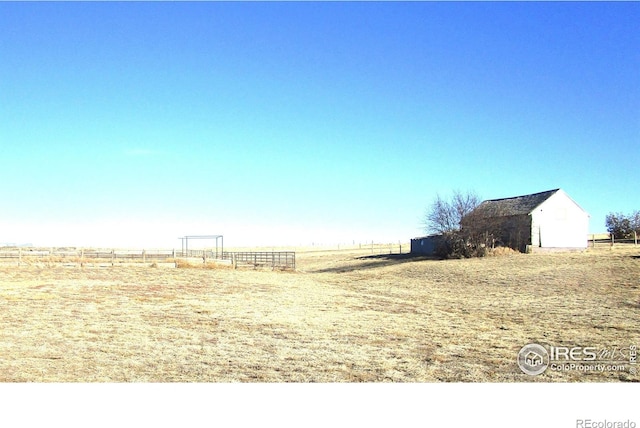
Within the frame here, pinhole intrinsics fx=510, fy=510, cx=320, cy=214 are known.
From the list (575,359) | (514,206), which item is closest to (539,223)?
(514,206)

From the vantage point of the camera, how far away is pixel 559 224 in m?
49.9

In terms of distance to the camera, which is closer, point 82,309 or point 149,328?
point 149,328

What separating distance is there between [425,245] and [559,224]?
14417 millimetres

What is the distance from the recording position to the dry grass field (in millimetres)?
9602

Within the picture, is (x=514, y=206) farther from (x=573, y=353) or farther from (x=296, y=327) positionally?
(x=573, y=353)

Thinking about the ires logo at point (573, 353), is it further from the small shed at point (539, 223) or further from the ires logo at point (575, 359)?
the small shed at point (539, 223)

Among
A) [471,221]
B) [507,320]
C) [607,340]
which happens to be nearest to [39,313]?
[507,320]

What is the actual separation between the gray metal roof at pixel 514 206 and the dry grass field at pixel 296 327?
57.8ft

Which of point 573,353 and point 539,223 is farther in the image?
point 539,223
